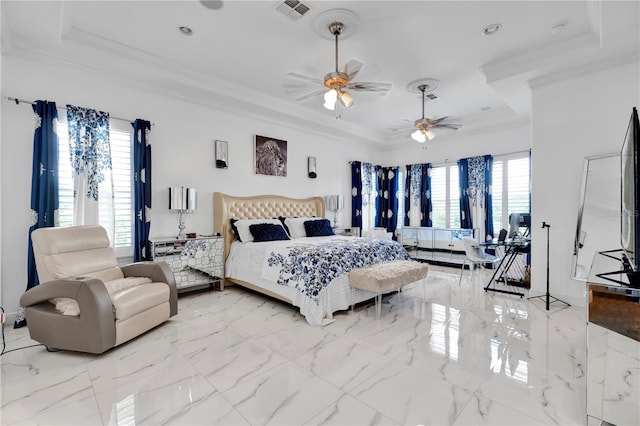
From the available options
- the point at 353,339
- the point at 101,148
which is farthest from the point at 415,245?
the point at 101,148

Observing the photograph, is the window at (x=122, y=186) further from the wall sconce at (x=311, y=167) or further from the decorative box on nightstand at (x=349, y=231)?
the decorative box on nightstand at (x=349, y=231)

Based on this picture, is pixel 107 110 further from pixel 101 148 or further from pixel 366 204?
pixel 366 204

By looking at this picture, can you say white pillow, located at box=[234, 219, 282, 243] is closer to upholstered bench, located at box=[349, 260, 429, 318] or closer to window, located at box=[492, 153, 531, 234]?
upholstered bench, located at box=[349, 260, 429, 318]

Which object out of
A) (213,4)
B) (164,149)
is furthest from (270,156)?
(213,4)

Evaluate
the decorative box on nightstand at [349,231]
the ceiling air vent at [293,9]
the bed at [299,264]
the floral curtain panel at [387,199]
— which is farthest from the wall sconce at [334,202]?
the ceiling air vent at [293,9]

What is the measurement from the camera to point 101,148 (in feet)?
11.9

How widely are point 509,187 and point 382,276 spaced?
4094 mm

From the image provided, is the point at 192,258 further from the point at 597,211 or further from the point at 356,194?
the point at 597,211

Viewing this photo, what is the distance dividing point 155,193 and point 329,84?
283cm

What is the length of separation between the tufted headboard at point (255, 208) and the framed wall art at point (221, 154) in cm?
47

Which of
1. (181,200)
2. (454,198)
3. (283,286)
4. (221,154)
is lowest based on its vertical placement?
(283,286)

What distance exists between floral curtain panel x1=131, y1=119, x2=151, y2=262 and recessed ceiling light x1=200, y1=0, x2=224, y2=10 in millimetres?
1874

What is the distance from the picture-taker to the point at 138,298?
2.73 m

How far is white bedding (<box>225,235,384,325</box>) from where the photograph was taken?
10.6 ft
